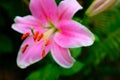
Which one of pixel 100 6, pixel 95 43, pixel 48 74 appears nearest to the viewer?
pixel 100 6

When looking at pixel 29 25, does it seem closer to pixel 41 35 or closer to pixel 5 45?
pixel 41 35

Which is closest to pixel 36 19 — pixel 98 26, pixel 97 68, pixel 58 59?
pixel 58 59

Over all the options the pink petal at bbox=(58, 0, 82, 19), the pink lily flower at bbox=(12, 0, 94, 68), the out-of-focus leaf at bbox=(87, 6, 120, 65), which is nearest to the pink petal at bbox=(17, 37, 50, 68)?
the pink lily flower at bbox=(12, 0, 94, 68)

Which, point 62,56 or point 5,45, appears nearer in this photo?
point 62,56

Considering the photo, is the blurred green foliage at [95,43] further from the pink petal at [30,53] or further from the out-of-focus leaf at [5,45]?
the pink petal at [30,53]

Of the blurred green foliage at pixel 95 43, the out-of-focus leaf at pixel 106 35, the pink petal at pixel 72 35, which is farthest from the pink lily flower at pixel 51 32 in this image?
the out-of-focus leaf at pixel 106 35

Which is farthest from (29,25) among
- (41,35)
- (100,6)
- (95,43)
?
(95,43)
